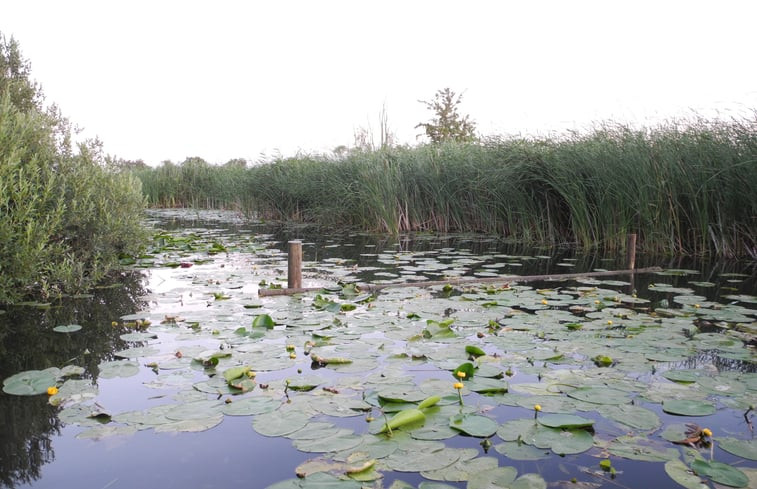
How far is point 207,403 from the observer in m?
2.12

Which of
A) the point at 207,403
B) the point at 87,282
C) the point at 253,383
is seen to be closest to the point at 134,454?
the point at 207,403

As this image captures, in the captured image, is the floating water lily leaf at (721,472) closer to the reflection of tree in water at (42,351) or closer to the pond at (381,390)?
the pond at (381,390)

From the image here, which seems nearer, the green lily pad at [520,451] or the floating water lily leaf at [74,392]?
the green lily pad at [520,451]

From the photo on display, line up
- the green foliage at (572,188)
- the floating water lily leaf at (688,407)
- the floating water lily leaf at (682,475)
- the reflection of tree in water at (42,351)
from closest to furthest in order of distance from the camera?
the floating water lily leaf at (682,475)
the reflection of tree in water at (42,351)
the floating water lily leaf at (688,407)
the green foliage at (572,188)

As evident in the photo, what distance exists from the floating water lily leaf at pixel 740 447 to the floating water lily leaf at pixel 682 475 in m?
0.25

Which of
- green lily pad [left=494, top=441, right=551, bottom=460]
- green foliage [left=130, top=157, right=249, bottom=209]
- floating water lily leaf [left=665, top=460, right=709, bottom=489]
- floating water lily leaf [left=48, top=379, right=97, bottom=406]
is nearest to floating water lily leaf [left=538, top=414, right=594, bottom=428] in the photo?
green lily pad [left=494, top=441, right=551, bottom=460]

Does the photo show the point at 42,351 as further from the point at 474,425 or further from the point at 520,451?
the point at 520,451

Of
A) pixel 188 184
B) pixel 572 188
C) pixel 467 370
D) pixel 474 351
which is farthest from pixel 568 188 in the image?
pixel 188 184

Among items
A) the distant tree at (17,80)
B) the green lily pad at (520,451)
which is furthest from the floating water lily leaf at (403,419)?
the distant tree at (17,80)

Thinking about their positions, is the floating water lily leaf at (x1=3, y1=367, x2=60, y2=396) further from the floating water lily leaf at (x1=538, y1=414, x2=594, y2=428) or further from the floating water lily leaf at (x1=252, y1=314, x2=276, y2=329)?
the floating water lily leaf at (x1=538, y1=414, x2=594, y2=428)

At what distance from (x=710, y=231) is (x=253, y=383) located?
21.4 feet

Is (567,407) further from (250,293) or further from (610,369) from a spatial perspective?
(250,293)

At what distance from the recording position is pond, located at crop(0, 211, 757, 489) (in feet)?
5.49

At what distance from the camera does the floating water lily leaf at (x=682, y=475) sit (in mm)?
1542
